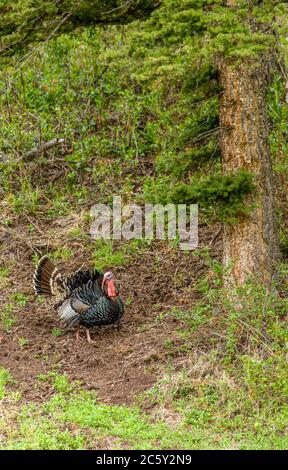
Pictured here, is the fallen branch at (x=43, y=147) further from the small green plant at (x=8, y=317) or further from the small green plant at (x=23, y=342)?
the small green plant at (x=23, y=342)

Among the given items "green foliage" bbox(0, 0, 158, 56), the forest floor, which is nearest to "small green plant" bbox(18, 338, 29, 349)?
the forest floor

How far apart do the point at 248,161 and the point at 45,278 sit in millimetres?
3171

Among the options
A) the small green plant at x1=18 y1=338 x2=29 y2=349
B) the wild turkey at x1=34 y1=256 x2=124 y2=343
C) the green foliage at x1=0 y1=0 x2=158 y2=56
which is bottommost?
the small green plant at x1=18 y1=338 x2=29 y2=349

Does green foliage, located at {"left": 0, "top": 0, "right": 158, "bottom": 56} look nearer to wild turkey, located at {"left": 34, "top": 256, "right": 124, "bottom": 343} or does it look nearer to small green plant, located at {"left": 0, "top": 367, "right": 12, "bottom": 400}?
wild turkey, located at {"left": 34, "top": 256, "right": 124, "bottom": 343}

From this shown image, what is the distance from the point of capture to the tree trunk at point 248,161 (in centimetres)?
895

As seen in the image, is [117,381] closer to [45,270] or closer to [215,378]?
[215,378]

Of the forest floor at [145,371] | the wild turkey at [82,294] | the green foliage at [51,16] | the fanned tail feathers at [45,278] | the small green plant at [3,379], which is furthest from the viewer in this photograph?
the fanned tail feathers at [45,278]

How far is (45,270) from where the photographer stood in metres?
10.5

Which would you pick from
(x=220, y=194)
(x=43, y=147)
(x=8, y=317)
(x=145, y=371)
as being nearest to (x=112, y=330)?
(x=8, y=317)

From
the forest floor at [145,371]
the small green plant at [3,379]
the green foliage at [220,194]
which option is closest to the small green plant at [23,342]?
the forest floor at [145,371]

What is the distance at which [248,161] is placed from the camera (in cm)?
904

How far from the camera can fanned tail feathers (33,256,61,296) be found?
34.3 feet

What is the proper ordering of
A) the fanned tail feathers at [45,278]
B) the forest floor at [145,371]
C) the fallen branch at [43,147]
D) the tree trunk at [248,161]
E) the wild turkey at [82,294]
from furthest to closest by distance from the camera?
1. the fallen branch at [43,147]
2. the fanned tail feathers at [45,278]
3. the wild turkey at [82,294]
4. the tree trunk at [248,161]
5. the forest floor at [145,371]

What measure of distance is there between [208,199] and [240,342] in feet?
5.13
